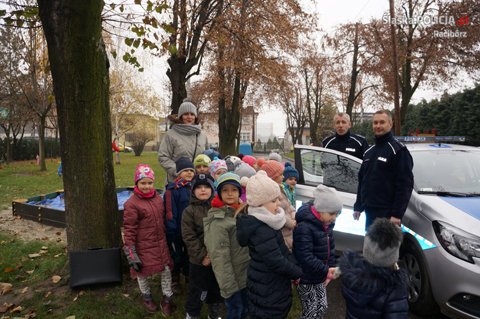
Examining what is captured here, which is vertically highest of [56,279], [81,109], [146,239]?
[81,109]

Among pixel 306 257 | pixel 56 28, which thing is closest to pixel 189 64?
pixel 56 28

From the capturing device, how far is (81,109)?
3820mm

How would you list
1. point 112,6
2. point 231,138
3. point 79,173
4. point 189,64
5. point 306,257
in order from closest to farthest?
point 306,257 → point 79,173 → point 112,6 → point 189,64 → point 231,138

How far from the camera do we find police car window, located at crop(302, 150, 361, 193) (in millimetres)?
4355

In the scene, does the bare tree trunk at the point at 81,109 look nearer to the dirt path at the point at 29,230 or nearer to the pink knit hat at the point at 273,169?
the pink knit hat at the point at 273,169

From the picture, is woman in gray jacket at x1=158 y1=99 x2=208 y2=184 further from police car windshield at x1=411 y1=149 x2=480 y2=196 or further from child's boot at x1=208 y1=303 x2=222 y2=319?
police car windshield at x1=411 y1=149 x2=480 y2=196

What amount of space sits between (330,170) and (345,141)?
0.64 meters

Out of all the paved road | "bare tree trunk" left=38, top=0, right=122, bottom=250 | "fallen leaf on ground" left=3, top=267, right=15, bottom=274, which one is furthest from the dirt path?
the paved road

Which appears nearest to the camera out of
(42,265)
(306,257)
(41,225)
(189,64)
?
(306,257)

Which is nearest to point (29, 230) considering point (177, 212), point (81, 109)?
point (81, 109)

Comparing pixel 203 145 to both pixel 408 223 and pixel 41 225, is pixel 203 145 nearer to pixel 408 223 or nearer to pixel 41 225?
pixel 408 223

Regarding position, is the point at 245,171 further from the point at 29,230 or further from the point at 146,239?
the point at 29,230

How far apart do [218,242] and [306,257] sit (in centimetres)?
80

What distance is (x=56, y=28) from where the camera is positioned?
3.75m
